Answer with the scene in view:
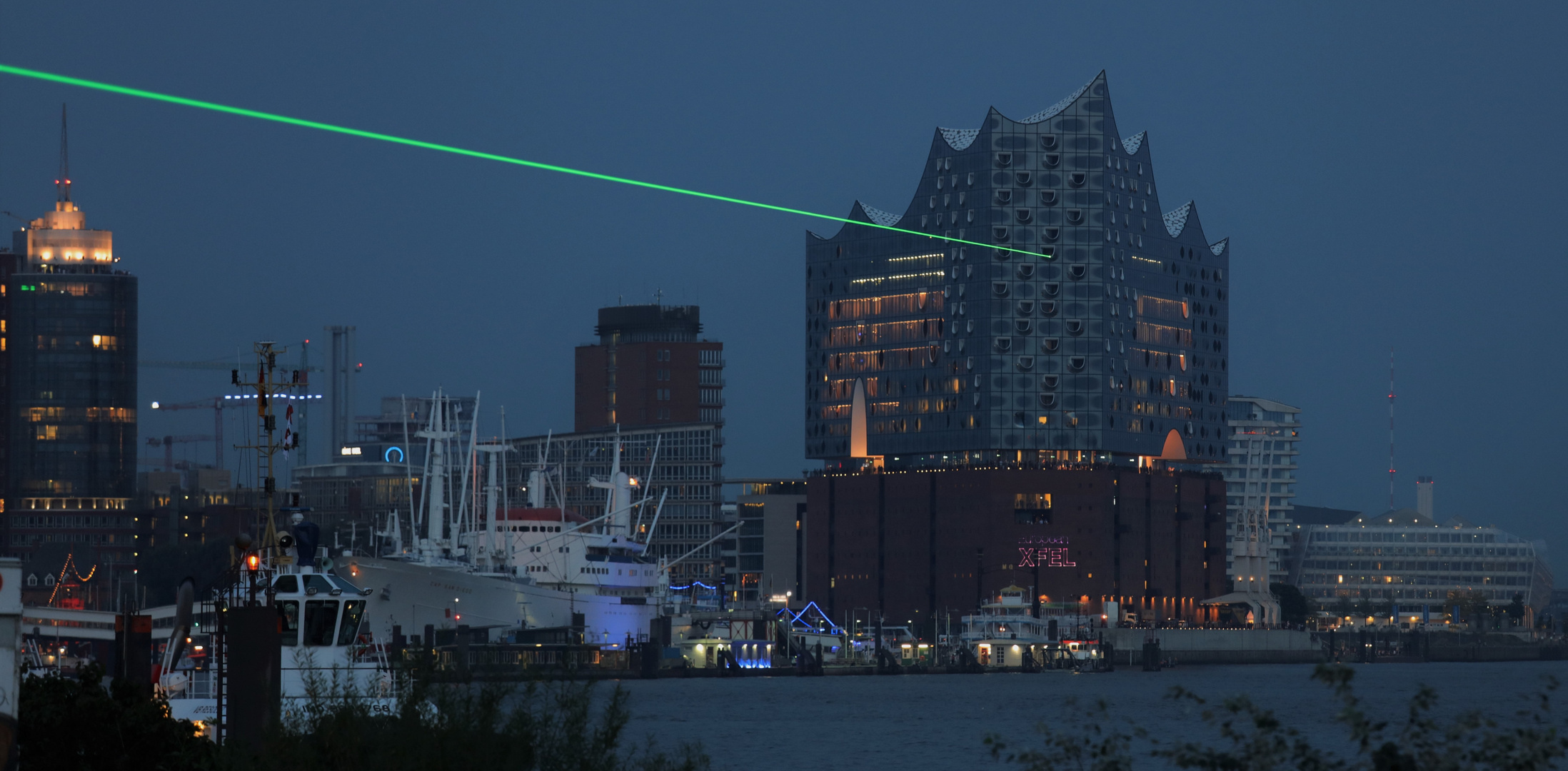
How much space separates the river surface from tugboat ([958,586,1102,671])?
3146 mm

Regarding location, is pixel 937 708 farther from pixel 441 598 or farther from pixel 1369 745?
pixel 1369 745

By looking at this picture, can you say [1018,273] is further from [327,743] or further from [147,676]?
[327,743]

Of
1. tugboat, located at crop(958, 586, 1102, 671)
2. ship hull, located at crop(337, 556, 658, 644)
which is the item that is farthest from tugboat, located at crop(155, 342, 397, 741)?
tugboat, located at crop(958, 586, 1102, 671)

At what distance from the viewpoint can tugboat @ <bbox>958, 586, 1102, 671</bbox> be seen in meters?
178

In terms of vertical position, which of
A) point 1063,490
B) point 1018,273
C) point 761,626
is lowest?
point 761,626

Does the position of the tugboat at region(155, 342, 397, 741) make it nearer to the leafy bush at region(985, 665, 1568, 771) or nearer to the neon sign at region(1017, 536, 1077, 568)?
the leafy bush at region(985, 665, 1568, 771)

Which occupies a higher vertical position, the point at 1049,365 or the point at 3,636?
the point at 1049,365

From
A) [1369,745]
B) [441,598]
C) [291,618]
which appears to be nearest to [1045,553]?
[441,598]

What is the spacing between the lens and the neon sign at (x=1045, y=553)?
197 metres

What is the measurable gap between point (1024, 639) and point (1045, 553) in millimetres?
19042

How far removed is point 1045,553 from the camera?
197 metres

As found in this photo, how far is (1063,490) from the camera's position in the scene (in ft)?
650

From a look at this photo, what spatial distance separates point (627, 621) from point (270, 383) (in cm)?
12005

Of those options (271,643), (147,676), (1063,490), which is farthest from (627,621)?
(271,643)
